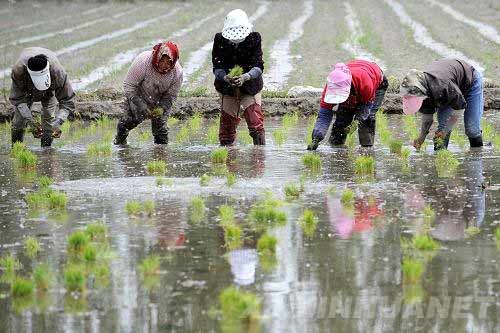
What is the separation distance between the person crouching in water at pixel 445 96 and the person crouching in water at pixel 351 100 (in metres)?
0.60

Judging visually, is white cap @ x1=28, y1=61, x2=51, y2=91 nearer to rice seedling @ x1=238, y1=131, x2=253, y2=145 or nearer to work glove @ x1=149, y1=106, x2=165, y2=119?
work glove @ x1=149, y1=106, x2=165, y2=119

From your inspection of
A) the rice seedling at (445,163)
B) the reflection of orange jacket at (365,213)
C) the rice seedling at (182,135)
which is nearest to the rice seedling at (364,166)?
the rice seedling at (445,163)

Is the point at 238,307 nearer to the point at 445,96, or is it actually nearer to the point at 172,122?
the point at 445,96

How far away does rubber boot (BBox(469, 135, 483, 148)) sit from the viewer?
35.2 feet

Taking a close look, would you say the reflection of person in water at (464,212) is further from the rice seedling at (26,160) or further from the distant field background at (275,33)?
the distant field background at (275,33)

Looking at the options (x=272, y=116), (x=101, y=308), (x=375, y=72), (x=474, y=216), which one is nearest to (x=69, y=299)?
(x=101, y=308)

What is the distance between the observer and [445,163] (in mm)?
9562

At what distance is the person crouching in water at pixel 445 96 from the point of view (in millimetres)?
9516

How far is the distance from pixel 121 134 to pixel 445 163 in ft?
11.9

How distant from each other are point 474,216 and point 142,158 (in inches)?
160

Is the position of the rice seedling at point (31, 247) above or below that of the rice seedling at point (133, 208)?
below

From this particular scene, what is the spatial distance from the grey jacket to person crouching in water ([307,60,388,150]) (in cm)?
251

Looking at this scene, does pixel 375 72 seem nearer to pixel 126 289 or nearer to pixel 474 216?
pixel 474 216

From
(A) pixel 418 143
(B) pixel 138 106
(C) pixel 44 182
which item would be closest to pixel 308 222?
(C) pixel 44 182
